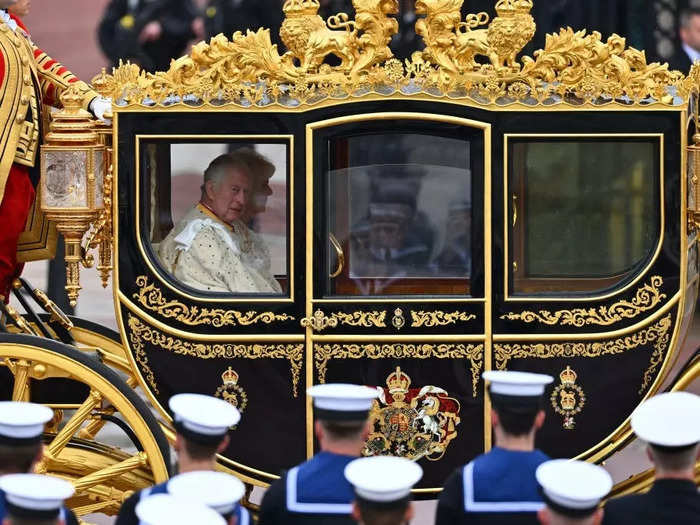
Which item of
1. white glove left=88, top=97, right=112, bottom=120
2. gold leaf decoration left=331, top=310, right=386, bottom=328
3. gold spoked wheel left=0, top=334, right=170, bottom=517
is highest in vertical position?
white glove left=88, top=97, right=112, bottom=120

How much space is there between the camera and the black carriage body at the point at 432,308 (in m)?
6.50

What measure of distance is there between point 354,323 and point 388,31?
44.4 inches

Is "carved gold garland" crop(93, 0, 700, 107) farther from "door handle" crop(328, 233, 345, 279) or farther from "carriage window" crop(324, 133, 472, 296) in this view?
"door handle" crop(328, 233, 345, 279)

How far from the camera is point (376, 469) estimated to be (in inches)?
178

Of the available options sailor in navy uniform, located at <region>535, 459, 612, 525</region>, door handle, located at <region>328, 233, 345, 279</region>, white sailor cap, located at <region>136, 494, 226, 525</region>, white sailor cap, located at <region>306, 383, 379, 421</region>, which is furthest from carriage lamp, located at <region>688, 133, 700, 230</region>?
white sailor cap, located at <region>136, 494, 226, 525</region>

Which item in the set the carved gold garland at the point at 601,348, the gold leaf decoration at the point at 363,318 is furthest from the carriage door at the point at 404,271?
the carved gold garland at the point at 601,348

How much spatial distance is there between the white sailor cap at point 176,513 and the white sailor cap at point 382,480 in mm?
394

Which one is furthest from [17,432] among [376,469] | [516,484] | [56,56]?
[56,56]

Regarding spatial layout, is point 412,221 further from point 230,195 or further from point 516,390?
point 516,390

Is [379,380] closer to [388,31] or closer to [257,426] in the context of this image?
[257,426]

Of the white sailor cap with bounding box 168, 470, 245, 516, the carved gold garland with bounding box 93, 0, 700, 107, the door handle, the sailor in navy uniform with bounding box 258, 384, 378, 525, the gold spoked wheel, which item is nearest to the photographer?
the white sailor cap with bounding box 168, 470, 245, 516

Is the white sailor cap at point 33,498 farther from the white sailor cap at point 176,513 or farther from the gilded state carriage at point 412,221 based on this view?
the gilded state carriage at point 412,221

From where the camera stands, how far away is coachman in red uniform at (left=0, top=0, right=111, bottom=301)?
21.8ft

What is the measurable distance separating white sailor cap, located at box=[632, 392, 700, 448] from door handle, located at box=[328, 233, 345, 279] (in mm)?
1827
